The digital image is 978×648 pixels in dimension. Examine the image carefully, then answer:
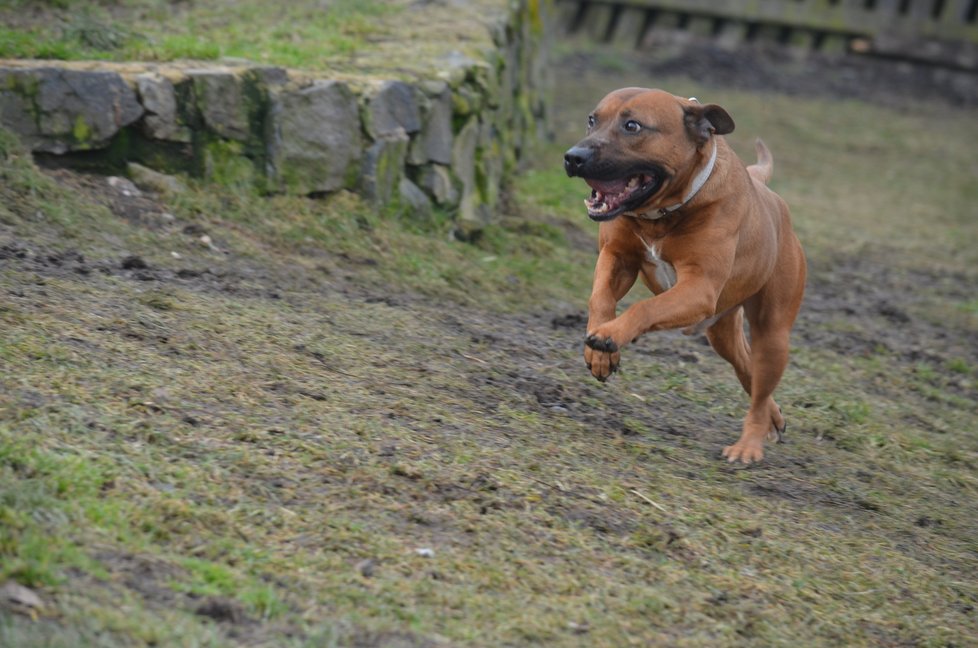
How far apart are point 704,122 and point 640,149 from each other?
1.08ft

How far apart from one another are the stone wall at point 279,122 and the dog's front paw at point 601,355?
3.02 m

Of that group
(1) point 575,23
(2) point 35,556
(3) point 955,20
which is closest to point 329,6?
(2) point 35,556

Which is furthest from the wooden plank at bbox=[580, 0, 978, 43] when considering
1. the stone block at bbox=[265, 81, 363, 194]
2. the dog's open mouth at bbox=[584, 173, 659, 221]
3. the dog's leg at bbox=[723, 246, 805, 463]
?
the dog's open mouth at bbox=[584, 173, 659, 221]

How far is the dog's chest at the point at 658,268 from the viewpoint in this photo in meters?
5.58

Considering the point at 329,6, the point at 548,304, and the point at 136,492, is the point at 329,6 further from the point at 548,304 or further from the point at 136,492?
the point at 136,492

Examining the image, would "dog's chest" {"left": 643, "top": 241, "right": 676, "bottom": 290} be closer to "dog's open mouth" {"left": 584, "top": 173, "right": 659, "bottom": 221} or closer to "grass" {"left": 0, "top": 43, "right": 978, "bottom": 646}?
"dog's open mouth" {"left": 584, "top": 173, "right": 659, "bottom": 221}

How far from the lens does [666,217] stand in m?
5.54

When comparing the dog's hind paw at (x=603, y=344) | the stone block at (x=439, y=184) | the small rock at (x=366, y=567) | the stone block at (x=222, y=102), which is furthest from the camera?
the stone block at (x=439, y=184)

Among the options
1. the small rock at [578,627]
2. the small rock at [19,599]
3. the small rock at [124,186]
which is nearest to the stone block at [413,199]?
the small rock at [124,186]

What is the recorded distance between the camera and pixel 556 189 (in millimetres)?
11125

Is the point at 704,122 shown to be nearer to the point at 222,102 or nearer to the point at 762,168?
the point at 762,168

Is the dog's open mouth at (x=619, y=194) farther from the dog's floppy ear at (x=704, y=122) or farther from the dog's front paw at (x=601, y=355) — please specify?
the dog's front paw at (x=601, y=355)

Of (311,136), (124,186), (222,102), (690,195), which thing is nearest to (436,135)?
(311,136)

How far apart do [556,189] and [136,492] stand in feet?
24.3
